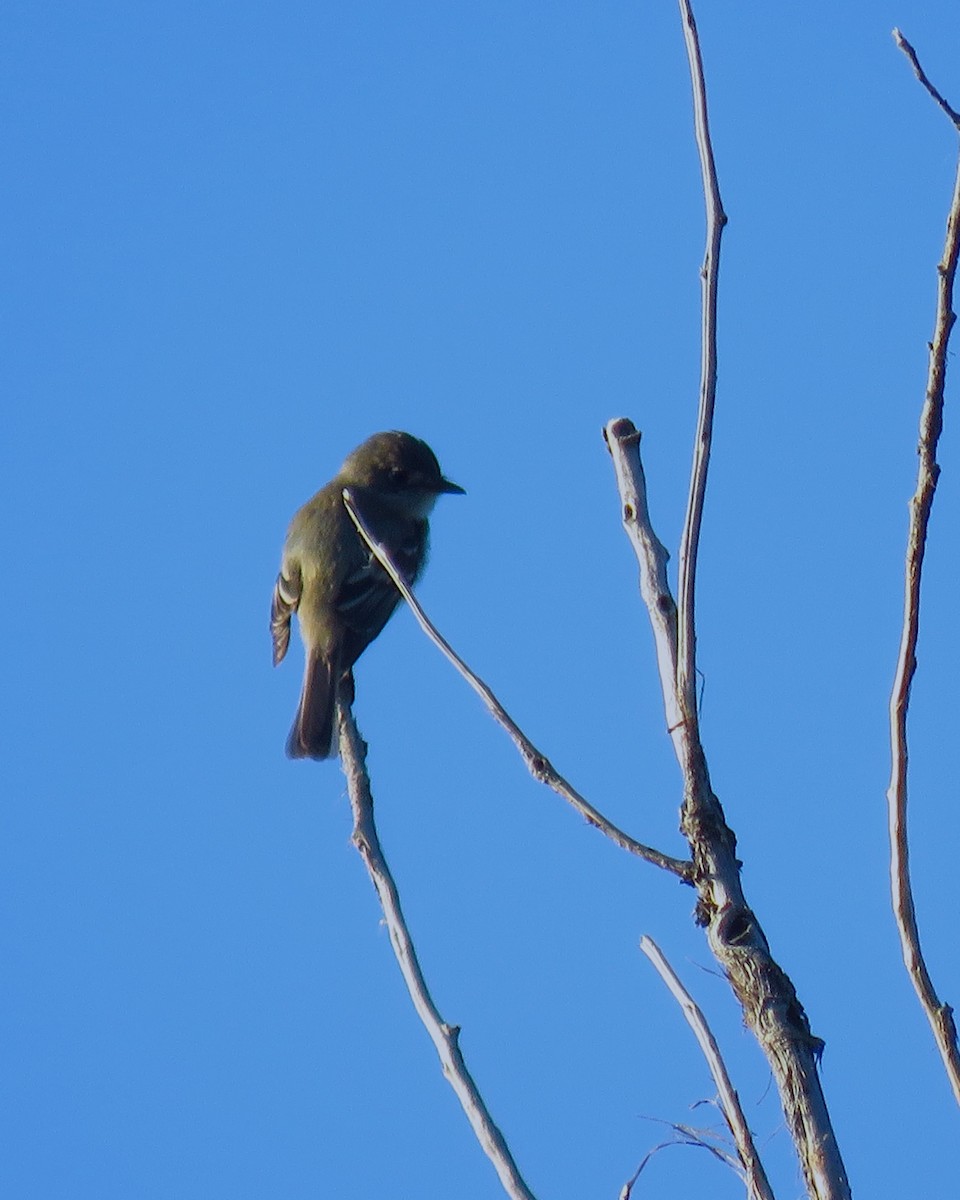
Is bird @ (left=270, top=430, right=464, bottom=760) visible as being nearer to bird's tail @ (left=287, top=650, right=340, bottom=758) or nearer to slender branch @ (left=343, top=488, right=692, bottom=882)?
bird's tail @ (left=287, top=650, right=340, bottom=758)

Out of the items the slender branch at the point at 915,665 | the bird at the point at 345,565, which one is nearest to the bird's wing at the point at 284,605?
the bird at the point at 345,565

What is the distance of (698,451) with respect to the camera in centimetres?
293

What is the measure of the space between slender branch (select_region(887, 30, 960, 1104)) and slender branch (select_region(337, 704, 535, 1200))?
2.37ft

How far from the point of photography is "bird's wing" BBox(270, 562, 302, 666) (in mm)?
8633

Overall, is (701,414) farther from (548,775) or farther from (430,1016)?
(430,1016)

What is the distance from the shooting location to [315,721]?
24.7 ft

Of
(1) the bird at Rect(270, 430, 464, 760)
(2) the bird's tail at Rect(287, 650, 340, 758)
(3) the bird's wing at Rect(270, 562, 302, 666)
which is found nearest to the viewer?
(2) the bird's tail at Rect(287, 650, 340, 758)

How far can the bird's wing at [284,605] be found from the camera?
28.3 ft

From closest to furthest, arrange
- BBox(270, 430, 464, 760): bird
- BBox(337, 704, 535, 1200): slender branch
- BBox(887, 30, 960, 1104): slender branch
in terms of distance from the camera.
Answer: BBox(887, 30, 960, 1104): slender branch < BBox(337, 704, 535, 1200): slender branch < BBox(270, 430, 464, 760): bird

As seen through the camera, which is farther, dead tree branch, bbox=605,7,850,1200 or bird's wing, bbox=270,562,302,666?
bird's wing, bbox=270,562,302,666

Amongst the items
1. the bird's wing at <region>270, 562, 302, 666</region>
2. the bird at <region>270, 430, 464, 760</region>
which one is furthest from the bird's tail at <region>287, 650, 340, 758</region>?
the bird's wing at <region>270, 562, 302, 666</region>

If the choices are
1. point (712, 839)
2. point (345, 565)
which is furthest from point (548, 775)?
point (345, 565)

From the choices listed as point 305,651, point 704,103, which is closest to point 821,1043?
point 704,103

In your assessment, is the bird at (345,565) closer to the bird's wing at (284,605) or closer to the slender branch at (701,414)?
the bird's wing at (284,605)
